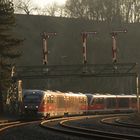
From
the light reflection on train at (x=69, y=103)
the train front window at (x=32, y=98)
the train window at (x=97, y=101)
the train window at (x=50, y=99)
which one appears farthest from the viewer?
the train window at (x=97, y=101)

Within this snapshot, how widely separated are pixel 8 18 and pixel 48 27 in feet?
264

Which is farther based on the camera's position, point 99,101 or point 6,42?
point 99,101

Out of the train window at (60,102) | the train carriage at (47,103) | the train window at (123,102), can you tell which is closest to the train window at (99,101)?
the train window at (123,102)

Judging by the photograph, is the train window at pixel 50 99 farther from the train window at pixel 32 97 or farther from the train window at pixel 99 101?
the train window at pixel 99 101

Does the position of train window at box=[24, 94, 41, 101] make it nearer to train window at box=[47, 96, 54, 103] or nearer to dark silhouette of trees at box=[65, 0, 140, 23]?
train window at box=[47, 96, 54, 103]

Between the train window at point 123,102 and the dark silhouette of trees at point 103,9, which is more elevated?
the dark silhouette of trees at point 103,9

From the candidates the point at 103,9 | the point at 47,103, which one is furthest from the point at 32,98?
the point at 103,9

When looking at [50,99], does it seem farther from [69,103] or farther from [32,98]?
[69,103]

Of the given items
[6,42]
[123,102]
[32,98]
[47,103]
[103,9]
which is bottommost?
[123,102]

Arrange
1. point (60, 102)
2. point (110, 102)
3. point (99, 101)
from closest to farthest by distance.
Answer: point (60, 102)
point (99, 101)
point (110, 102)

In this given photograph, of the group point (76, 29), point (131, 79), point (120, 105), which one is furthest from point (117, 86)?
point (120, 105)

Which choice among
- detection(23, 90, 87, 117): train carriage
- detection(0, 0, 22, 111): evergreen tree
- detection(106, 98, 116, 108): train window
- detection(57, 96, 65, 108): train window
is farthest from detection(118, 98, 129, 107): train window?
detection(0, 0, 22, 111): evergreen tree

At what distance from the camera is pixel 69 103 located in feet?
196

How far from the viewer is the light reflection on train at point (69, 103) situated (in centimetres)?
5119
